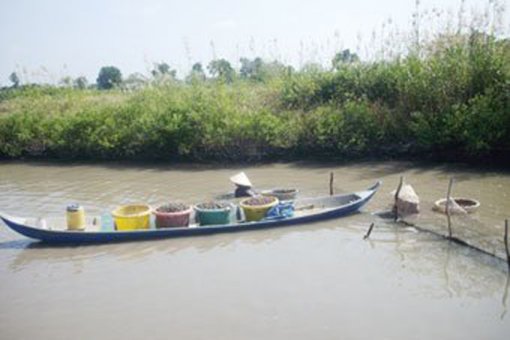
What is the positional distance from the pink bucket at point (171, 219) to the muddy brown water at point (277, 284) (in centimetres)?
29

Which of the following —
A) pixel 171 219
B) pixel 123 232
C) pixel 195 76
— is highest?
pixel 195 76

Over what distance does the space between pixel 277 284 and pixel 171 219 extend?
2.71 metres

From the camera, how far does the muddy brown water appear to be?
6.16m

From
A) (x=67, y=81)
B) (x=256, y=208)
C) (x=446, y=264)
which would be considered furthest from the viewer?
(x=67, y=81)

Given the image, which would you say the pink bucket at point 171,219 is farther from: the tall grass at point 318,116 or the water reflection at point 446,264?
the tall grass at point 318,116

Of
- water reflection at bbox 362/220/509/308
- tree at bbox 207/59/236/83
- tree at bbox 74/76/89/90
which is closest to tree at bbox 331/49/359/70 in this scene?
tree at bbox 207/59/236/83

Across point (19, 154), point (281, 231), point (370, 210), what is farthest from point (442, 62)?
point (19, 154)

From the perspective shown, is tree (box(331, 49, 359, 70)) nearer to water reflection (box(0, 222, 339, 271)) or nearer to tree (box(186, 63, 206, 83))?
tree (box(186, 63, 206, 83))

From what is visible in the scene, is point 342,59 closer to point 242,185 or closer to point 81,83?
point 242,185

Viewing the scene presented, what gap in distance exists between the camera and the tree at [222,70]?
19.2 metres

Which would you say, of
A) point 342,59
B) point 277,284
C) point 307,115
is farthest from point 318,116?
point 277,284

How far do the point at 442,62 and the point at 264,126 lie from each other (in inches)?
212

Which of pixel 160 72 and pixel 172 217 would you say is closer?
pixel 172 217

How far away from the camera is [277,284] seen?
7316mm
